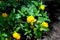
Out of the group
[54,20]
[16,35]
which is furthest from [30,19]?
[54,20]

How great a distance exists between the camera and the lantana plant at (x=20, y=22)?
3393 mm

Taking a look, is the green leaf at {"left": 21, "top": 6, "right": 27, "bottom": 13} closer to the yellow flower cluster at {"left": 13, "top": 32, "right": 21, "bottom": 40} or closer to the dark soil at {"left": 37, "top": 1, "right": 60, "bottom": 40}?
the yellow flower cluster at {"left": 13, "top": 32, "right": 21, "bottom": 40}

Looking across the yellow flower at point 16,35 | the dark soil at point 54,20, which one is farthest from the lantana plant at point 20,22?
the dark soil at point 54,20

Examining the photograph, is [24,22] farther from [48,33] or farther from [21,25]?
[48,33]

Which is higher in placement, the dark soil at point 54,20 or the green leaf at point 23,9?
the green leaf at point 23,9

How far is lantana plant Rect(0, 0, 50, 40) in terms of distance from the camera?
3.39 meters

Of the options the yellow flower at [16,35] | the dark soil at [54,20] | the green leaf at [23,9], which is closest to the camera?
the yellow flower at [16,35]

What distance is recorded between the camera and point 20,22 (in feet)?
11.4

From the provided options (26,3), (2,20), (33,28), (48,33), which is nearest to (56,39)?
(48,33)

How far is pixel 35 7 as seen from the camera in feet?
12.1

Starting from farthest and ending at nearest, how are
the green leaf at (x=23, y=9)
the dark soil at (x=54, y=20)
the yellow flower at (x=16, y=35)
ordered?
the dark soil at (x=54, y=20), the green leaf at (x=23, y=9), the yellow flower at (x=16, y=35)

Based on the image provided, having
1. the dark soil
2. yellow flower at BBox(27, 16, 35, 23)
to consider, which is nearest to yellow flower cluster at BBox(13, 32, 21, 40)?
yellow flower at BBox(27, 16, 35, 23)

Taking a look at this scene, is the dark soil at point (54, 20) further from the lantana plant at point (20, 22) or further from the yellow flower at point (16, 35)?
the yellow flower at point (16, 35)

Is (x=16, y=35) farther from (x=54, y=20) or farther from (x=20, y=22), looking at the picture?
(x=54, y=20)
